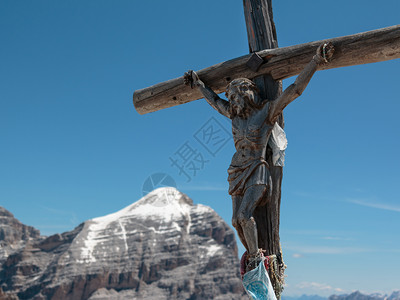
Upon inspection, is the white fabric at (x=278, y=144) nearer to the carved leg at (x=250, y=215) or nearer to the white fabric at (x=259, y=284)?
the carved leg at (x=250, y=215)

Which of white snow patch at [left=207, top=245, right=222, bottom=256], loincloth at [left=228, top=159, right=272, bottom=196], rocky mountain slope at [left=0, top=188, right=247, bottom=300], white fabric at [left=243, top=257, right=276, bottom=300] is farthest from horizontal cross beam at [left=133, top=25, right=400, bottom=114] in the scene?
white snow patch at [left=207, top=245, right=222, bottom=256]

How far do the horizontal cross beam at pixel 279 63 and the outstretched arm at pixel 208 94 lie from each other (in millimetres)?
103

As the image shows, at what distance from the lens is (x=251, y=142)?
4.76 metres

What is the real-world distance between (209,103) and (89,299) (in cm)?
17427

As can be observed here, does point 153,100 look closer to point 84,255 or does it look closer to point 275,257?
point 275,257

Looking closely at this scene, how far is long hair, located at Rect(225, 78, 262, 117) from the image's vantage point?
16.5 feet

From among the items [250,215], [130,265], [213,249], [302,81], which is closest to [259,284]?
[250,215]

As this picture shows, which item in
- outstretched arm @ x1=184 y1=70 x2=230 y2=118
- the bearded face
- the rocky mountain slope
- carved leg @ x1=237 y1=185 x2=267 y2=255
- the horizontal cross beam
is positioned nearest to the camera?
carved leg @ x1=237 y1=185 x2=267 y2=255

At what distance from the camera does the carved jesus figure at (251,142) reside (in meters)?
4.56

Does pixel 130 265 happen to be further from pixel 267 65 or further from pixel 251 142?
pixel 251 142

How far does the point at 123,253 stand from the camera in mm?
187000

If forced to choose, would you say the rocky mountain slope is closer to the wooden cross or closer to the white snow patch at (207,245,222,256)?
the white snow patch at (207,245,222,256)

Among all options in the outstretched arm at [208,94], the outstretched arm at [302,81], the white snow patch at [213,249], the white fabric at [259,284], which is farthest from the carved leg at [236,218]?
the white snow patch at [213,249]

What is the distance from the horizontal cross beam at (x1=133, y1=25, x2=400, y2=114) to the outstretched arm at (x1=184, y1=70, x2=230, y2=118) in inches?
4.0
